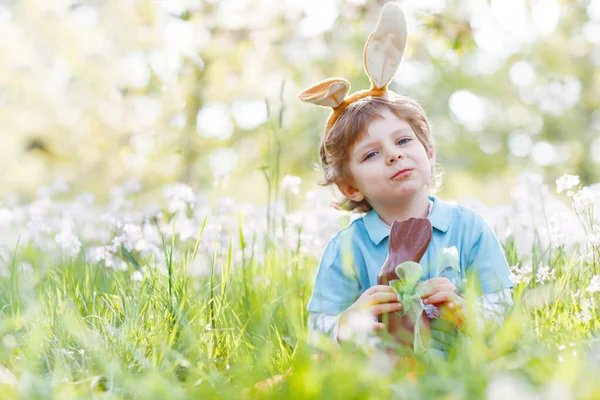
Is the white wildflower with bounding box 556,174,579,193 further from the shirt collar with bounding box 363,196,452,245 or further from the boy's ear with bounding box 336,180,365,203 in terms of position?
the boy's ear with bounding box 336,180,365,203

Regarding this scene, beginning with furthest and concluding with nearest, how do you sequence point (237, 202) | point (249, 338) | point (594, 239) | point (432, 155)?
1. point (237, 202)
2. point (432, 155)
3. point (249, 338)
4. point (594, 239)

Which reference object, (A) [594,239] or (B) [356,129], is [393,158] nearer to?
(B) [356,129]

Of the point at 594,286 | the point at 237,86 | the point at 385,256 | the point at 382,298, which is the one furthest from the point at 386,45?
the point at 237,86

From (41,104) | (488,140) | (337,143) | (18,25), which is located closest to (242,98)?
(18,25)

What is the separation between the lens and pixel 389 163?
8.67ft

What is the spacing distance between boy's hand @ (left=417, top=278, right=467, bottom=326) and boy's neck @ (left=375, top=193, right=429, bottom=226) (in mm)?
483

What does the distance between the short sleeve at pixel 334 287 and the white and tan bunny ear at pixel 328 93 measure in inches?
24.3

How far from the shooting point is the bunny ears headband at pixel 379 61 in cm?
278

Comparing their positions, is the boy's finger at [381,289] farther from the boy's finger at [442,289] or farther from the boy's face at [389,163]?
the boy's face at [389,163]

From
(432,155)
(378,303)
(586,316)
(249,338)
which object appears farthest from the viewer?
(432,155)

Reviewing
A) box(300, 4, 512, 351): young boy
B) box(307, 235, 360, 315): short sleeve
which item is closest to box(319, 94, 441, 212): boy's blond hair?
box(300, 4, 512, 351): young boy

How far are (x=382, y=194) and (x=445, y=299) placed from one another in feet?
1.79

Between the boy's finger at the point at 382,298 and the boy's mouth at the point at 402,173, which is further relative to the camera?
the boy's mouth at the point at 402,173

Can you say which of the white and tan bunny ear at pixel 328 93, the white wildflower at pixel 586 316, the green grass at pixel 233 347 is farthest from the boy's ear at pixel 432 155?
the white wildflower at pixel 586 316
